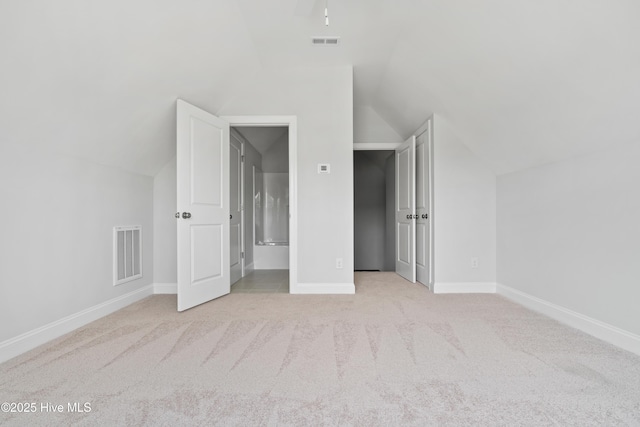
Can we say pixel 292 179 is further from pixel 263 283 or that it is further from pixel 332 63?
pixel 263 283

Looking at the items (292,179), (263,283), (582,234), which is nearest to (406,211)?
(292,179)

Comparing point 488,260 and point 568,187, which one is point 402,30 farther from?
point 488,260

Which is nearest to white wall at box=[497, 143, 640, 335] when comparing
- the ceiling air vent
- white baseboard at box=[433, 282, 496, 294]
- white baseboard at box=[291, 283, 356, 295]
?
white baseboard at box=[433, 282, 496, 294]

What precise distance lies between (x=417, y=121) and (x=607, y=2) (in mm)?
2365

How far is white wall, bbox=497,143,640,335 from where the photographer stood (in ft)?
6.23

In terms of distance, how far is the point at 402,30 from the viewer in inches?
107

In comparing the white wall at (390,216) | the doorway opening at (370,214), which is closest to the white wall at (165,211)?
the white wall at (390,216)

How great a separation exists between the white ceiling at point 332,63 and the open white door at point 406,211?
0.72m

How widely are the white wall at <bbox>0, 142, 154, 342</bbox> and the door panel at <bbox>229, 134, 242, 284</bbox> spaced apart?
1.34 m

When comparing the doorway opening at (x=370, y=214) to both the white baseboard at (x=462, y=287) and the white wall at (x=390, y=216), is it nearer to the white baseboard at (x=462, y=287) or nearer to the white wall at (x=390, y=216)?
the white wall at (x=390, y=216)

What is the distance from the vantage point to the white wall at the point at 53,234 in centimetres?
181

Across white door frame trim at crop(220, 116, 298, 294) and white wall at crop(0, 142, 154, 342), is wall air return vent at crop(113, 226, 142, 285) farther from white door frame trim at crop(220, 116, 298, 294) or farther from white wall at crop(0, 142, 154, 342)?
white door frame trim at crop(220, 116, 298, 294)

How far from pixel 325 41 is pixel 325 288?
2531 mm

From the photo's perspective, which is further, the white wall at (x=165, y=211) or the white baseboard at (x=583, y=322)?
the white wall at (x=165, y=211)
